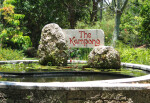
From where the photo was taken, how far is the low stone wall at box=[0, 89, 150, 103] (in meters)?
3.32

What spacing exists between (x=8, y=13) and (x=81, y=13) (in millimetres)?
→ 6707

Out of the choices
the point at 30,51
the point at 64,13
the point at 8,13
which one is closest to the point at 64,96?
Result: the point at 8,13

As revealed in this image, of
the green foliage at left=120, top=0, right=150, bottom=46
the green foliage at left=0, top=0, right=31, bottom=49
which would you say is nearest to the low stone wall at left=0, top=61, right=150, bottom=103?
the green foliage at left=120, top=0, right=150, bottom=46

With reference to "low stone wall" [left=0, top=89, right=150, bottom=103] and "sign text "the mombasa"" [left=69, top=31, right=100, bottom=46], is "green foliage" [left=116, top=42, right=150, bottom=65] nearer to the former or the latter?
"sign text "the mombasa"" [left=69, top=31, right=100, bottom=46]

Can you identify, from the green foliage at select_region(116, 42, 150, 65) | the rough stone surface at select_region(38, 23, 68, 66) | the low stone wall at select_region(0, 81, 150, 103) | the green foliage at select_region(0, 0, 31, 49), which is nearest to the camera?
the low stone wall at select_region(0, 81, 150, 103)

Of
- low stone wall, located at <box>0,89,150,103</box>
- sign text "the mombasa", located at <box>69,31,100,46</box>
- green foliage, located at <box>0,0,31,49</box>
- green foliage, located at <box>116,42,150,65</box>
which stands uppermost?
green foliage, located at <box>0,0,31,49</box>

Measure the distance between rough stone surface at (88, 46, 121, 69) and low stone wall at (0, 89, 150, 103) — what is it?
8.74ft

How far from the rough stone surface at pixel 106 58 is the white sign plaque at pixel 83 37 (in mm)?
3114

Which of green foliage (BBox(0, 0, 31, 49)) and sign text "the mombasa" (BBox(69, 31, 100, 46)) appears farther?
green foliage (BBox(0, 0, 31, 49))

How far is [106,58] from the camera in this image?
6.05m

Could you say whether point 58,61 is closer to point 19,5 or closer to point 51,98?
point 51,98

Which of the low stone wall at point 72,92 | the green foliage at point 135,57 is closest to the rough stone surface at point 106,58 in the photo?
the low stone wall at point 72,92

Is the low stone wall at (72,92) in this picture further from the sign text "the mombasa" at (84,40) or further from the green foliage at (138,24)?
the green foliage at (138,24)

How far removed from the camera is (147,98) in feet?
11.2
